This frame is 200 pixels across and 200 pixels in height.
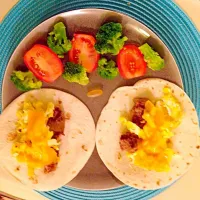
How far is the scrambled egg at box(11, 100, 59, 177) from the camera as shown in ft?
7.15

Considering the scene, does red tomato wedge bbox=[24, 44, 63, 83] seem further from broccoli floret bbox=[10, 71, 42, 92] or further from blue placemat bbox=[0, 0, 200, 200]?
blue placemat bbox=[0, 0, 200, 200]

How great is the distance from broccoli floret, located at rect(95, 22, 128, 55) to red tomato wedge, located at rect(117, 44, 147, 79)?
3 centimetres

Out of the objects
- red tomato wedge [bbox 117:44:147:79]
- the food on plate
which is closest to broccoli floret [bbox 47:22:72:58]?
the food on plate

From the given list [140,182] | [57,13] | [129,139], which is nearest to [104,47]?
[57,13]

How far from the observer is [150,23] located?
7.39 feet

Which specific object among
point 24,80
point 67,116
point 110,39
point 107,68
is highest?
point 110,39

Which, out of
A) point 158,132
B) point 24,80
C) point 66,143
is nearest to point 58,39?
point 24,80

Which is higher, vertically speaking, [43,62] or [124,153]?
[43,62]

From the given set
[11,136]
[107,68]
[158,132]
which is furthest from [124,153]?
[11,136]

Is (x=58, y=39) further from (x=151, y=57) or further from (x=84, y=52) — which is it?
(x=151, y=57)

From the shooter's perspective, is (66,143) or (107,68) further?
(66,143)

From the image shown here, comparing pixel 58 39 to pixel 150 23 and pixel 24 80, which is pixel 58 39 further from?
pixel 150 23

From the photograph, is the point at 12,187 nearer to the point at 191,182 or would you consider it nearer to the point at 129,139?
the point at 129,139

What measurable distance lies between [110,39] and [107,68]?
0.42 feet
